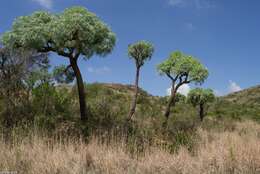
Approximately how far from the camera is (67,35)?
8.09 metres

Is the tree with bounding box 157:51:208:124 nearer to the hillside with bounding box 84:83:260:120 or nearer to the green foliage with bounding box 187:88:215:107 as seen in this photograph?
the hillside with bounding box 84:83:260:120

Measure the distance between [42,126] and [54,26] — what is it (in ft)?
10.5

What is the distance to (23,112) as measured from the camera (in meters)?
7.77

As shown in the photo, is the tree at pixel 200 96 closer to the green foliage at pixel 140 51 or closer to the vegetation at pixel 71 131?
the green foliage at pixel 140 51

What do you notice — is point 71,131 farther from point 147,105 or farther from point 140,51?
point 147,105

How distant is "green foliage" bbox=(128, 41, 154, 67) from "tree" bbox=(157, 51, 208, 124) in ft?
5.57

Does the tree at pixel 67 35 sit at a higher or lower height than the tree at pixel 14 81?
higher

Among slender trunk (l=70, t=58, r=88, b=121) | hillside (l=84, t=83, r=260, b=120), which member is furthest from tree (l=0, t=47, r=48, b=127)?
hillside (l=84, t=83, r=260, b=120)

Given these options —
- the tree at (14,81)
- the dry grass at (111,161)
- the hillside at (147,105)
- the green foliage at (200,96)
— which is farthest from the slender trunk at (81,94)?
the green foliage at (200,96)

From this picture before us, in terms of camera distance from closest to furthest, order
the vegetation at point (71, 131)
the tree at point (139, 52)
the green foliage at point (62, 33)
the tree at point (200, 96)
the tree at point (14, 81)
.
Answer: the vegetation at point (71, 131) → the tree at point (14, 81) → the green foliage at point (62, 33) → the tree at point (139, 52) → the tree at point (200, 96)

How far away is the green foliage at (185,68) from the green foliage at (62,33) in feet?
24.7

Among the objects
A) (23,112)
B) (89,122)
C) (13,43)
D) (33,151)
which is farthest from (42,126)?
(13,43)

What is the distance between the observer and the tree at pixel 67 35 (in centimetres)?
798

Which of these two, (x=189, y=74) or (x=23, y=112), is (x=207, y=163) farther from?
(x=189, y=74)
